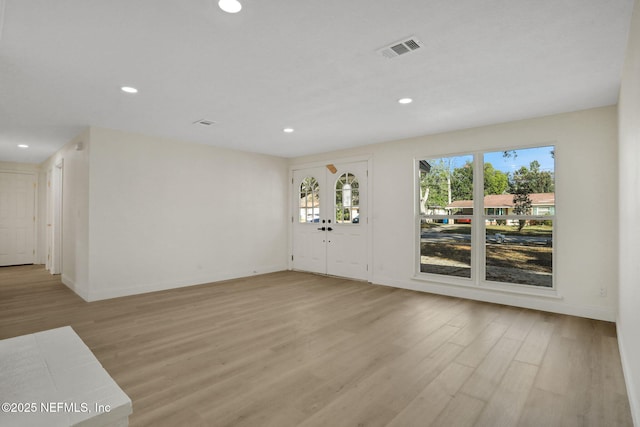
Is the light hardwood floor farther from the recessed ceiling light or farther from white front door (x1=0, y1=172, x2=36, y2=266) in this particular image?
white front door (x1=0, y1=172, x2=36, y2=266)

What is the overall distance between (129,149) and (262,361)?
4064mm

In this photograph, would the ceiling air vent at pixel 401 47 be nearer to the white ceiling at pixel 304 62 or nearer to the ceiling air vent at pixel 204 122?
the white ceiling at pixel 304 62

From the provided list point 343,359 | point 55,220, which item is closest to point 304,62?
point 343,359

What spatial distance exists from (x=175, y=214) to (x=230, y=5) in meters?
4.23

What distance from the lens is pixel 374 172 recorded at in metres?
5.89

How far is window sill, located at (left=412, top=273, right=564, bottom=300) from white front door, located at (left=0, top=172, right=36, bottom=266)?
9260 mm

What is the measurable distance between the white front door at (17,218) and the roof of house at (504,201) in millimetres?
9757

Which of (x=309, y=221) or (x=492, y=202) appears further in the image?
(x=309, y=221)

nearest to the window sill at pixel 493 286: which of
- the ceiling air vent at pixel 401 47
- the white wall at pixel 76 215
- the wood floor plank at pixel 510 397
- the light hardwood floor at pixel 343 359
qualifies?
the light hardwood floor at pixel 343 359

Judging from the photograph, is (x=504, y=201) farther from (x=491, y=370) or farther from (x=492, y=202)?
(x=491, y=370)

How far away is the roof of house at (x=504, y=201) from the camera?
4.27 meters

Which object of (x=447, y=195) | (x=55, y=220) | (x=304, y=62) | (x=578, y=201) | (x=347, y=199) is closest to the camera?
(x=304, y=62)

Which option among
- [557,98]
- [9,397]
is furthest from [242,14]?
[557,98]

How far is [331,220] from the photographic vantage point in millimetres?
6582
